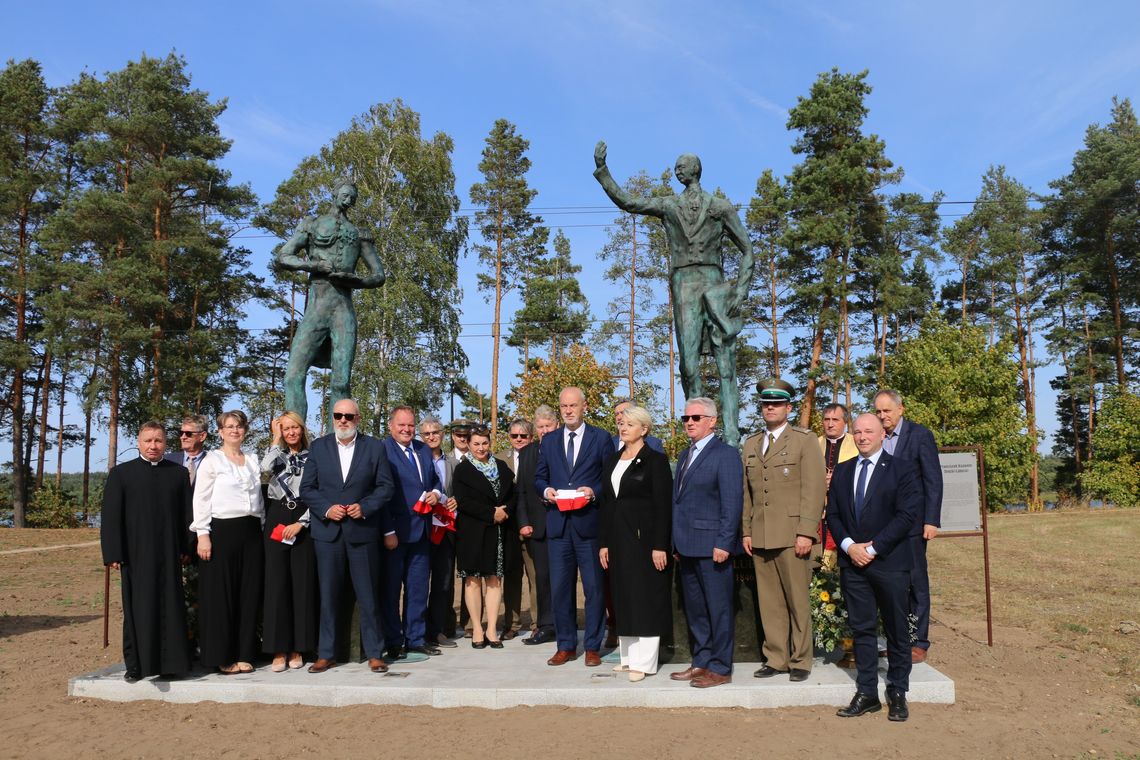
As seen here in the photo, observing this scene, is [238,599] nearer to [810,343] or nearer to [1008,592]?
[1008,592]

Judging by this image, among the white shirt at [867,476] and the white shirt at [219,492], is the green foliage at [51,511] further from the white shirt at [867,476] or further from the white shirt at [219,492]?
the white shirt at [867,476]

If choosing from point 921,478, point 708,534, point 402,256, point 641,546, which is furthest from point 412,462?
point 402,256

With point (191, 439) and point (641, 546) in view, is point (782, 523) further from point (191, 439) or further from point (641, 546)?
point (191, 439)

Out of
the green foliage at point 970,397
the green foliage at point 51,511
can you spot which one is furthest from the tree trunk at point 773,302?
the green foliage at point 51,511

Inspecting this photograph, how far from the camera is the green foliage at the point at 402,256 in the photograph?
81.6 feet

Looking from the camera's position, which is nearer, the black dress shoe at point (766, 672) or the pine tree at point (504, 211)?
the black dress shoe at point (766, 672)

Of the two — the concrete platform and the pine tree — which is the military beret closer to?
the concrete platform

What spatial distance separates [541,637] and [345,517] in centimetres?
200

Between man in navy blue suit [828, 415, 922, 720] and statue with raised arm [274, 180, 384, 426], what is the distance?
4738mm

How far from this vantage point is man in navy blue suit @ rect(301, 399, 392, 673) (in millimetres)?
5582

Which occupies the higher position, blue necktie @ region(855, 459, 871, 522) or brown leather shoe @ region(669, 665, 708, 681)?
blue necktie @ region(855, 459, 871, 522)

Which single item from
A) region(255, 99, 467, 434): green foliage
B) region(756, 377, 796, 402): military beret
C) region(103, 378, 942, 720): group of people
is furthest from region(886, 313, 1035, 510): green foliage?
region(756, 377, 796, 402): military beret

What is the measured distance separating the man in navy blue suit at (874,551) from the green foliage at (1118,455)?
88.1 feet

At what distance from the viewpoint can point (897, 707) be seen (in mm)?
4840
